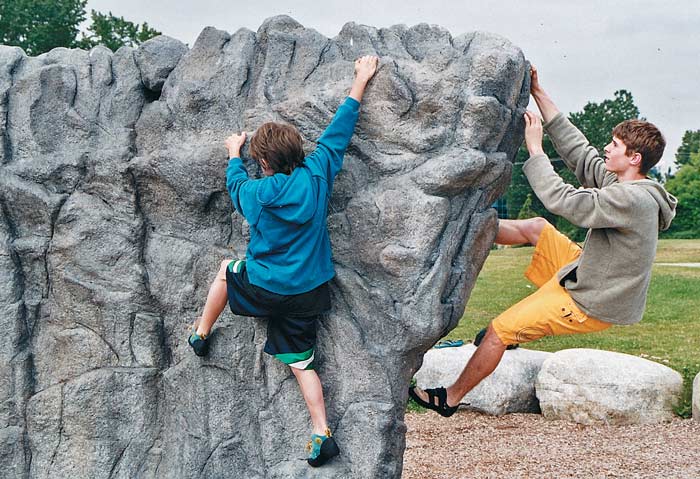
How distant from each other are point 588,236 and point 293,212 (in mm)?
1489

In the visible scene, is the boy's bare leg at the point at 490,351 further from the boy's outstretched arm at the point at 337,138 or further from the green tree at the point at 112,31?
the green tree at the point at 112,31

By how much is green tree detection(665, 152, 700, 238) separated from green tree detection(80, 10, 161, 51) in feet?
65.9

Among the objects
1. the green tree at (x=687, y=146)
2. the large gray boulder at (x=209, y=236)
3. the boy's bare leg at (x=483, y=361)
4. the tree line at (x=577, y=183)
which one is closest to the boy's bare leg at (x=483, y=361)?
the boy's bare leg at (x=483, y=361)

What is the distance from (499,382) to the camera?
750cm

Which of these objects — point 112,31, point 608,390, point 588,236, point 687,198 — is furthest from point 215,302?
point 687,198

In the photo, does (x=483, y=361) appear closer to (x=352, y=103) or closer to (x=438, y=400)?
(x=438, y=400)

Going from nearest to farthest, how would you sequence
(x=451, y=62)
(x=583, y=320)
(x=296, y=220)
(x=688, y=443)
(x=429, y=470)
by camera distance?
(x=296, y=220)
(x=451, y=62)
(x=583, y=320)
(x=429, y=470)
(x=688, y=443)

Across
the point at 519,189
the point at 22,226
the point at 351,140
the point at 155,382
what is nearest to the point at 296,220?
the point at 351,140

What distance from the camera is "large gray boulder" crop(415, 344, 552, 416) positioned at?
7445 millimetres

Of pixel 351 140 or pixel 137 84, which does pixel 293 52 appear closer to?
pixel 351 140

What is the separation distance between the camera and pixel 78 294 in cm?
416

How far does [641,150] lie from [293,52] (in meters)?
1.71

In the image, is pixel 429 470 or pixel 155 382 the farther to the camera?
pixel 429 470

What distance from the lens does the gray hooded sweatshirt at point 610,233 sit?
388 cm
